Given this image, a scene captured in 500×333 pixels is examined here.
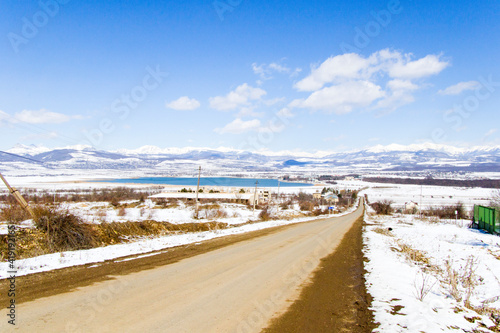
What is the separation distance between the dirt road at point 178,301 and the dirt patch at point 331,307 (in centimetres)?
32

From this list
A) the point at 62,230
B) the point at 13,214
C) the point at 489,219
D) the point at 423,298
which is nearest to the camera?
the point at 423,298

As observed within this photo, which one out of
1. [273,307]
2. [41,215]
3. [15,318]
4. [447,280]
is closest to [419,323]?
[273,307]

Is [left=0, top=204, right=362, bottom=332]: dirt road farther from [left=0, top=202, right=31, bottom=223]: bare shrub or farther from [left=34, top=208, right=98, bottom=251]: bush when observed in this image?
[left=0, top=202, right=31, bottom=223]: bare shrub

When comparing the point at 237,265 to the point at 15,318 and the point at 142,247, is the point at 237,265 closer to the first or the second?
the point at 142,247

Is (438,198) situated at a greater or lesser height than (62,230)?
lesser

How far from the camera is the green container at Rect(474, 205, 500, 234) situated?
115 feet

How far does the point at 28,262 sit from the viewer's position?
1070 centimetres

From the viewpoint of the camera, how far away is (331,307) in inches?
283

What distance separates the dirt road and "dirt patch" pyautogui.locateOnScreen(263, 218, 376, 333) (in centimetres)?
32

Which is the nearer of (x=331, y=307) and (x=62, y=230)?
(x=331, y=307)

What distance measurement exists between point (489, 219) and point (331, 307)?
40.7m
